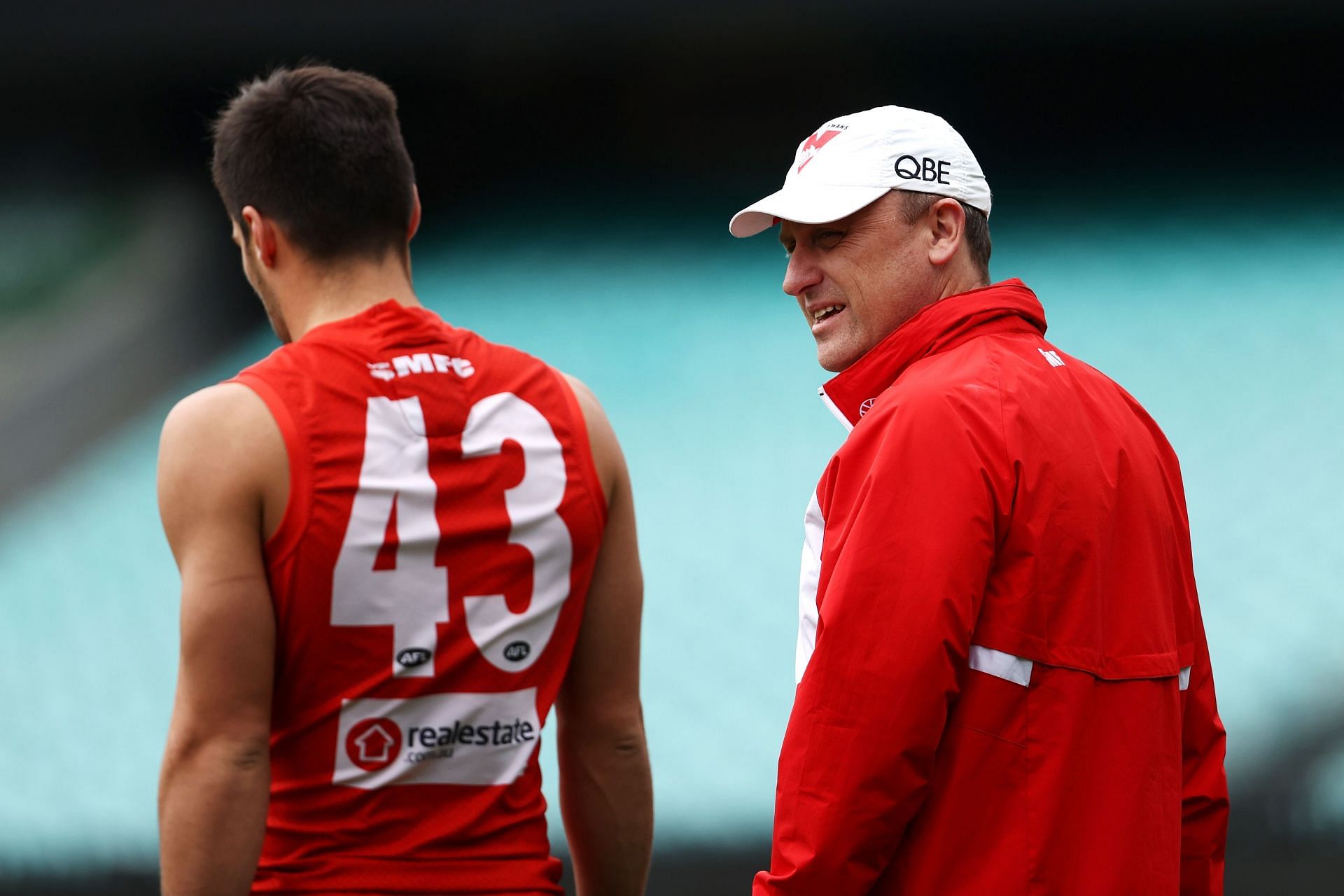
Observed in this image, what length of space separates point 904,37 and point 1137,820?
8.81 feet

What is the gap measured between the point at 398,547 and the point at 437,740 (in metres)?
0.21

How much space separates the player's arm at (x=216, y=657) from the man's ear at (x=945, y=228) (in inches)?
33.7

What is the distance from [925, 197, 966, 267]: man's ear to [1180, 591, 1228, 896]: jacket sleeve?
53 cm

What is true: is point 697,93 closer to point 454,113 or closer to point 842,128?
point 454,113

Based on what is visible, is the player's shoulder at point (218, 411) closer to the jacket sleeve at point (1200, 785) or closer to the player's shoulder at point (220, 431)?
the player's shoulder at point (220, 431)

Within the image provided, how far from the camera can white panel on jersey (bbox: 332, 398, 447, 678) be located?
4.36ft

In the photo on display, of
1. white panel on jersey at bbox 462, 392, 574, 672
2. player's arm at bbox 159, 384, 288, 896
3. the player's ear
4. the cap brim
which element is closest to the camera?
player's arm at bbox 159, 384, 288, 896

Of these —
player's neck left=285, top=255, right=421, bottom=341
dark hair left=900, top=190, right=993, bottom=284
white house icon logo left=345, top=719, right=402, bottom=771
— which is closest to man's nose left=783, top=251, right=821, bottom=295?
dark hair left=900, top=190, right=993, bottom=284

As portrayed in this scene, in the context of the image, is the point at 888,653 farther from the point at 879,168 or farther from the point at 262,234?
the point at 262,234

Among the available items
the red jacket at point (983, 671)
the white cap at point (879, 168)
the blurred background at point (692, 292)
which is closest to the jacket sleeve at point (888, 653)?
the red jacket at point (983, 671)

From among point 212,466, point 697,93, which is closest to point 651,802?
point 212,466

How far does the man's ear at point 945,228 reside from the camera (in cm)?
167

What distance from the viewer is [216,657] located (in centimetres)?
127

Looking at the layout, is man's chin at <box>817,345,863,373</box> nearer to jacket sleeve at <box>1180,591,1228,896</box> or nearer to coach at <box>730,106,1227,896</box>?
coach at <box>730,106,1227,896</box>
